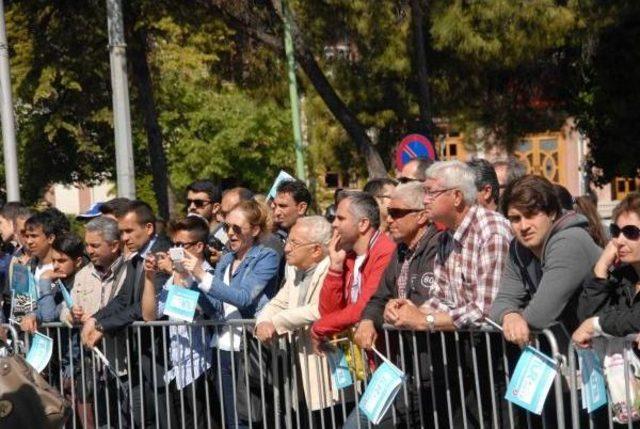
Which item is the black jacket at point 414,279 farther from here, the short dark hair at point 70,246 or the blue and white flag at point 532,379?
the short dark hair at point 70,246

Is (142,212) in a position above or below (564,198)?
above

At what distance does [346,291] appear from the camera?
7.72 meters

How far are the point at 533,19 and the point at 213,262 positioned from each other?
10.8 meters

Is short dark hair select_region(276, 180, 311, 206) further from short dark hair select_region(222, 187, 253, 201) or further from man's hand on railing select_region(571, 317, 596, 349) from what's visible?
man's hand on railing select_region(571, 317, 596, 349)

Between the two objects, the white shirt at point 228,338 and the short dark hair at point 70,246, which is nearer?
the white shirt at point 228,338

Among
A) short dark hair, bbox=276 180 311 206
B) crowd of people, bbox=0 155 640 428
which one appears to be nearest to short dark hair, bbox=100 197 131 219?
crowd of people, bbox=0 155 640 428

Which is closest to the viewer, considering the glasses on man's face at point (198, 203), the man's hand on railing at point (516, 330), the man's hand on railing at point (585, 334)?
the man's hand on railing at point (585, 334)

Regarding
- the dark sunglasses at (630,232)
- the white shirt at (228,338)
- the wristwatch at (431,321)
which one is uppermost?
the dark sunglasses at (630,232)

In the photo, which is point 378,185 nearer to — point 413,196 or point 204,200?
point 204,200

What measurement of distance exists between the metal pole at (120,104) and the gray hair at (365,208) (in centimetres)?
724

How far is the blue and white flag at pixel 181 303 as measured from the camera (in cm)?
820

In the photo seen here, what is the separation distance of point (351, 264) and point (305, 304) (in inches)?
15.4

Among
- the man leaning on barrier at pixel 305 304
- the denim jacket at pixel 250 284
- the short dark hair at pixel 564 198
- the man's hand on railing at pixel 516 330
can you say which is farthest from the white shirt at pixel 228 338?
the short dark hair at pixel 564 198

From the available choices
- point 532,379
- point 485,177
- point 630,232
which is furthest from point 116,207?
point 630,232
